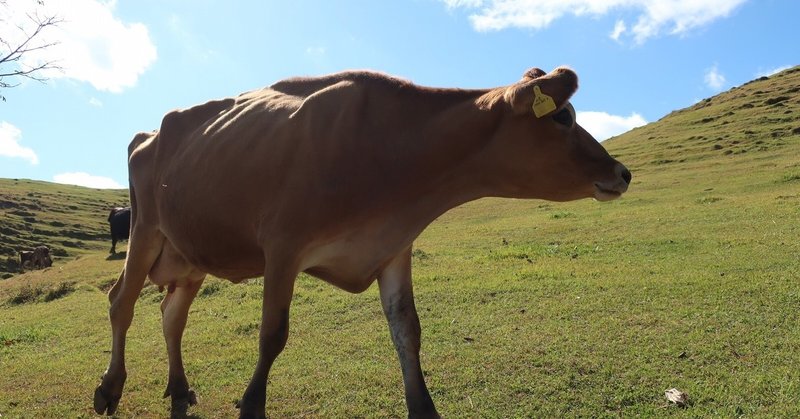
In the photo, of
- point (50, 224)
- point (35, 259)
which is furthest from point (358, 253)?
point (50, 224)

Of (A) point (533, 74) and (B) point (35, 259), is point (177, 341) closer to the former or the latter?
(A) point (533, 74)

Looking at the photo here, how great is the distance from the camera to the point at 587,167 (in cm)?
389

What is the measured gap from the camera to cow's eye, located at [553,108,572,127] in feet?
12.7

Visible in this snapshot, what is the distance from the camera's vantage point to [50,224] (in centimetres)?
5294

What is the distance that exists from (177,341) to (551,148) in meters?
4.03

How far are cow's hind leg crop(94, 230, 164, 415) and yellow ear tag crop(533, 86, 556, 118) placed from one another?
3.53 meters

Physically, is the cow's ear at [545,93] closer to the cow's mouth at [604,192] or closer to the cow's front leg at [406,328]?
the cow's mouth at [604,192]

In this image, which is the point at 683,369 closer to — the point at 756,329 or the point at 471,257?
the point at 756,329

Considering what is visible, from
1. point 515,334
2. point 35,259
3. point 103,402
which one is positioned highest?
point 515,334

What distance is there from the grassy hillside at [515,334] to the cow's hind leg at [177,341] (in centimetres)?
16

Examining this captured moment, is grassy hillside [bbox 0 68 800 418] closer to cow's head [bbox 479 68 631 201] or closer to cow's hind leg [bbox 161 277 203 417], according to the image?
cow's hind leg [bbox 161 277 203 417]

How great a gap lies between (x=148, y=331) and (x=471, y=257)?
6.74 m

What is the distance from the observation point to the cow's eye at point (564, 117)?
3.87 meters

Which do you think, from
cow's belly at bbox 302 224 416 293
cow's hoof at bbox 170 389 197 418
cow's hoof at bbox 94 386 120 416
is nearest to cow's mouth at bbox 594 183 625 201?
cow's belly at bbox 302 224 416 293
